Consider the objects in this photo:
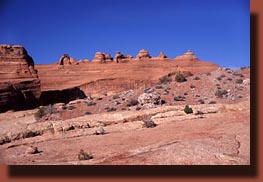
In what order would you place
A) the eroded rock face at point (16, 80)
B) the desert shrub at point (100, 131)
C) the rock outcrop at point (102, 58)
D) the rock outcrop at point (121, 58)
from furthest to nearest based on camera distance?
the rock outcrop at point (121, 58) < the rock outcrop at point (102, 58) < the eroded rock face at point (16, 80) < the desert shrub at point (100, 131)

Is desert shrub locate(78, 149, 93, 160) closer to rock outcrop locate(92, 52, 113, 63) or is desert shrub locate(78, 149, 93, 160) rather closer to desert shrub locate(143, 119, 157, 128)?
desert shrub locate(143, 119, 157, 128)

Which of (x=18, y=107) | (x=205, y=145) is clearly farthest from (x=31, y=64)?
(x=205, y=145)

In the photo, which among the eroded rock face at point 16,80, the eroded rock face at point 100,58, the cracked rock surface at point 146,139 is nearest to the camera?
the cracked rock surface at point 146,139

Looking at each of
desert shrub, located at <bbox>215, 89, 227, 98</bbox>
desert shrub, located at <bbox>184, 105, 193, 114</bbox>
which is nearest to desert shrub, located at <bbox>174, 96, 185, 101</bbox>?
desert shrub, located at <bbox>215, 89, 227, 98</bbox>

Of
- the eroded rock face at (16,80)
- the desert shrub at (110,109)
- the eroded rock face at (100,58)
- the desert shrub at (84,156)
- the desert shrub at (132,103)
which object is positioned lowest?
the desert shrub at (84,156)

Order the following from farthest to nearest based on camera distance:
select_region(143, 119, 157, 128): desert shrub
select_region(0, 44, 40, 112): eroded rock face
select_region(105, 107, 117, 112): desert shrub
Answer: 1. select_region(0, 44, 40, 112): eroded rock face
2. select_region(105, 107, 117, 112): desert shrub
3. select_region(143, 119, 157, 128): desert shrub

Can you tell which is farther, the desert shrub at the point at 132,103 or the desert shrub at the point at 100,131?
the desert shrub at the point at 132,103

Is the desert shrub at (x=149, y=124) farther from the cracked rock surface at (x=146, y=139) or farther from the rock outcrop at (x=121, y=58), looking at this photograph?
the rock outcrop at (x=121, y=58)

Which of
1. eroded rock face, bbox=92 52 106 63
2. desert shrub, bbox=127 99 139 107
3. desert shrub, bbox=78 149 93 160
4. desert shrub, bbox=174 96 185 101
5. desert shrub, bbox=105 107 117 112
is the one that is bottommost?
desert shrub, bbox=78 149 93 160

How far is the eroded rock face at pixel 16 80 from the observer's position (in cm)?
1599

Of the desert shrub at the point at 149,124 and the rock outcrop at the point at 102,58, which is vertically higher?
the rock outcrop at the point at 102,58

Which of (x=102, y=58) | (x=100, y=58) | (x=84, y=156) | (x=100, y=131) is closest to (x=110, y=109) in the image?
(x=100, y=131)

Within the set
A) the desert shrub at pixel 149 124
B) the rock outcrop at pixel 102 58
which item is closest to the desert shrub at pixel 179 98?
the desert shrub at pixel 149 124

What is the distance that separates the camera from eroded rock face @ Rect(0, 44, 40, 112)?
1599 centimetres
